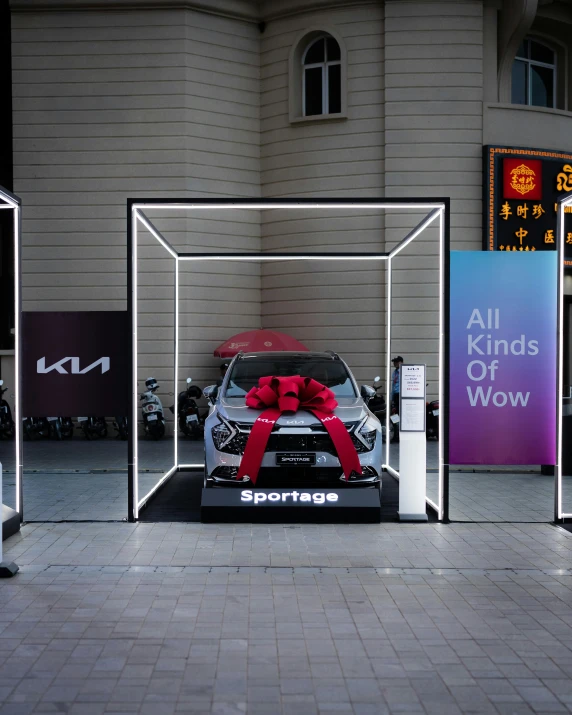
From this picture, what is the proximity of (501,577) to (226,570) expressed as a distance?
2.10 meters

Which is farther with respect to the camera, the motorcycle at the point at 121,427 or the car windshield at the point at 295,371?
the motorcycle at the point at 121,427

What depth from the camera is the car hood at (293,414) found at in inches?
321

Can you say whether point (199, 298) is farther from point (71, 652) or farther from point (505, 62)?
point (71, 652)

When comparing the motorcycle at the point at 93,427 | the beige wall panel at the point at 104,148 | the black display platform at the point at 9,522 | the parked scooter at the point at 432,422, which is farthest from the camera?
the beige wall panel at the point at 104,148

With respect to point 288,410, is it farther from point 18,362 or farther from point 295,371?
point 18,362

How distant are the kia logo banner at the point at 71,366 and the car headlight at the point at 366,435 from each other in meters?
2.34

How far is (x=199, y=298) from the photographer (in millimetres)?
16891

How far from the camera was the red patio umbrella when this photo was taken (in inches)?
592

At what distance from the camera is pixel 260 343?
15.1 m

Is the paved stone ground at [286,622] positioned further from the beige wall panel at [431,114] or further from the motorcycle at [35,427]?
the beige wall panel at [431,114]

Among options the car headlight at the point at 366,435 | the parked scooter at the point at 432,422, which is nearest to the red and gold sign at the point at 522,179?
the parked scooter at the point at 432,422

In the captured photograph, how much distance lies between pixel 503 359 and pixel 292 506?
8.33ft

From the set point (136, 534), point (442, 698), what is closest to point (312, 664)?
point (442, 698)

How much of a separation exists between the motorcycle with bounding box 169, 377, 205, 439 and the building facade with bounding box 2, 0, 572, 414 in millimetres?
1177
